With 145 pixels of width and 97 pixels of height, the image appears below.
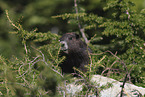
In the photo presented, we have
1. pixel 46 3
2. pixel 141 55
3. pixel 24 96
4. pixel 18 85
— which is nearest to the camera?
pixel 24 96

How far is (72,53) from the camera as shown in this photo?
9.32ft

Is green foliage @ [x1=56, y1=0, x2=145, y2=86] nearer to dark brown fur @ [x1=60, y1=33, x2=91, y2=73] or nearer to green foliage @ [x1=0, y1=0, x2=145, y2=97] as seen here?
green foliage @ [x1=0, y1=0, x2=145, y2=97]

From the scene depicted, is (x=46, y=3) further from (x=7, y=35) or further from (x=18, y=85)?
(x=18, y=85)

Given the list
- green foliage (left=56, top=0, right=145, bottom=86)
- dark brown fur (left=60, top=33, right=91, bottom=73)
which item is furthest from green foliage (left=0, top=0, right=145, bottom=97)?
dark brown fur (left=60, top=33, right=91, bottom=73)

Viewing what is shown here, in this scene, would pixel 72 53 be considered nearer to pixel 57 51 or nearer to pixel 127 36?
pixel 57 51

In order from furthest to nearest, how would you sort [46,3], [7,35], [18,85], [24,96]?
[46,3]
[7,35]
[18,85]
[24,96]

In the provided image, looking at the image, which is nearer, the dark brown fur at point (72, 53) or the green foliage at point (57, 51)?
the green foliage at point (57, 51)

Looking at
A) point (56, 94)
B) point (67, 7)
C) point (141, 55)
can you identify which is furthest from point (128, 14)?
point (56, 94)

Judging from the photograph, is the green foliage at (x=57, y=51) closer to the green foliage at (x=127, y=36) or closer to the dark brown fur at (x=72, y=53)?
the green foliage at (x=127, y=36)

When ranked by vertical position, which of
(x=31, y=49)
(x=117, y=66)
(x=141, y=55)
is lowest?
(x=117, y=66)

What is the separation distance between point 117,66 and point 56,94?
5.95 ft

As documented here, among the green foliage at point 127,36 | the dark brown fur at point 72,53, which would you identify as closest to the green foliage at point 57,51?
the green foliage at point 127,36

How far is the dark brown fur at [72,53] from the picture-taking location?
111 inches

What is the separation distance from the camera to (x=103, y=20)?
10.5 ft
